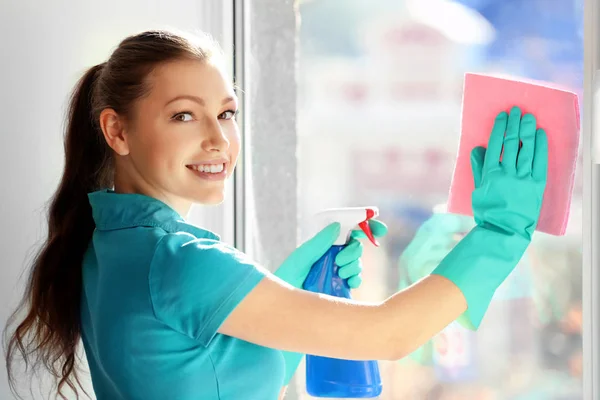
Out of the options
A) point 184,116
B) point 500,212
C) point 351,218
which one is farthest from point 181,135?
point 500,212

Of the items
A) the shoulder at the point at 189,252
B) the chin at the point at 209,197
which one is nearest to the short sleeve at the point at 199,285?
the shoulder at the point at 189,252

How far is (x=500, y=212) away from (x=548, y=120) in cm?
16

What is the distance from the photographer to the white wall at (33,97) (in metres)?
1.20

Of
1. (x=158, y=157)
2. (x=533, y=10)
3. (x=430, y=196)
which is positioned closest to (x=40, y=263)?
(x=158, y=157)

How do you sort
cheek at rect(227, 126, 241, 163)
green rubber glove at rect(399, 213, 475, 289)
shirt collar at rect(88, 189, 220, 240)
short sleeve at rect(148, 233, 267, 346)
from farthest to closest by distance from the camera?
1. green rubber glove at rect(399, 213, 475, 289)
2. cheek at rect(227, 126, 241, 163)
3. shirt collar at rect(88, 189, 220, 240)
4. short sleeve at rect(148, 233, 267, 346)

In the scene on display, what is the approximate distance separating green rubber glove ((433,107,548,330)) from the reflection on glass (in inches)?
11.9

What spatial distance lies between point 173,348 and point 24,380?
1.27ft

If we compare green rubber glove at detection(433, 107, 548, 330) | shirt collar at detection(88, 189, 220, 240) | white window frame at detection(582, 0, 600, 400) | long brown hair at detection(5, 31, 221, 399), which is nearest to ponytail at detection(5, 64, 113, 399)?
long brown hair at detection(5, 31, 221, 399)

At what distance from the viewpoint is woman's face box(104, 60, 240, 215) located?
108cm

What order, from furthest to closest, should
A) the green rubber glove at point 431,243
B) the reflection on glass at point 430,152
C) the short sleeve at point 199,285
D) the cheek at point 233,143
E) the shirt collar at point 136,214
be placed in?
1. the green rubber glove at point 431,243
2. the reflection on glass at point 430,152
3. the cheek at point 233,143
4. the shirt collar at point 136,214
5. the short sleeve at point 199,285

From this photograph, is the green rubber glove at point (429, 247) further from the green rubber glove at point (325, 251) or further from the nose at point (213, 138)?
the nose at point (213, 138)

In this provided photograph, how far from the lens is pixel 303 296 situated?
3.14ft

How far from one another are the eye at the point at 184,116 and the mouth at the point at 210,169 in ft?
0.21

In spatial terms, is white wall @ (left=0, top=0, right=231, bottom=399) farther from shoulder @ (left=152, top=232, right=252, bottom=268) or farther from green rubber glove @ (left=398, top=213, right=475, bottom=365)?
green rubber glove @ (left=398, top=213, right=475, bottom=365)
